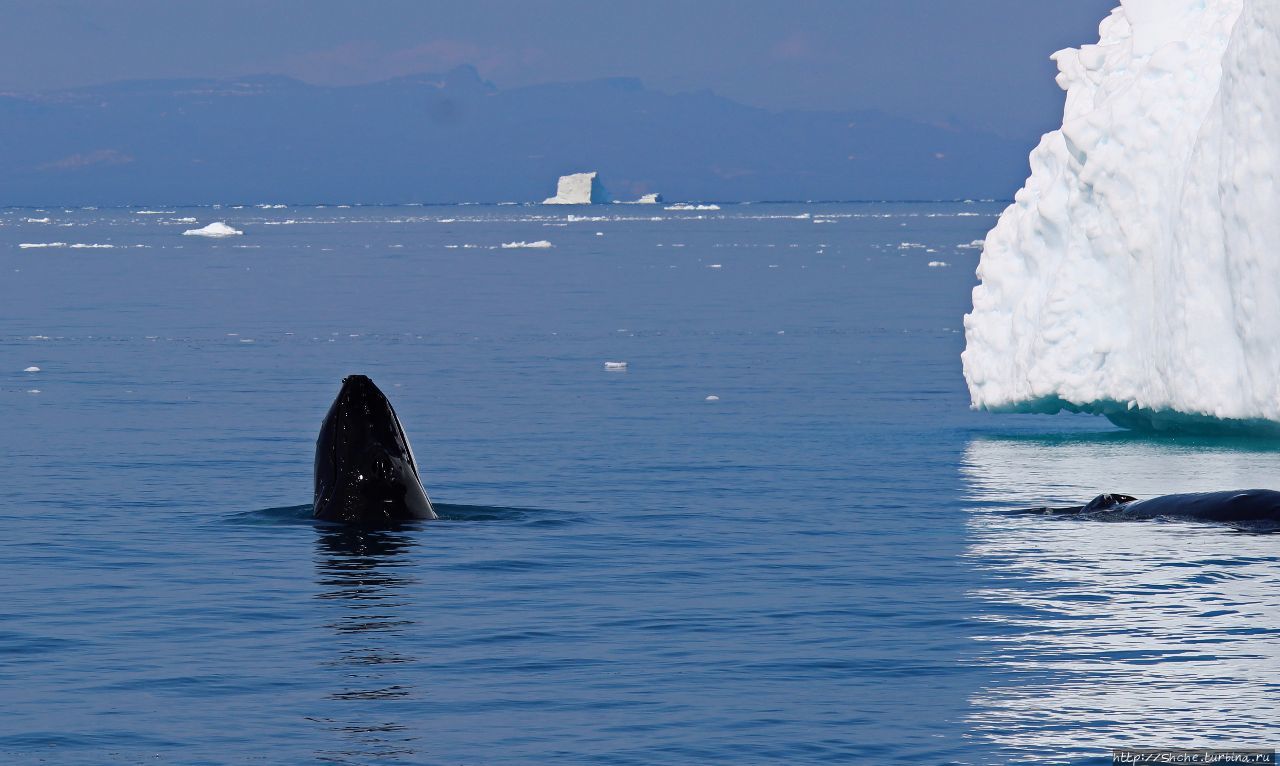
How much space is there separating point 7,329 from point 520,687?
135 feet

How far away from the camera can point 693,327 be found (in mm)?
52250

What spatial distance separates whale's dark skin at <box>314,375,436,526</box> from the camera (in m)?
17.9

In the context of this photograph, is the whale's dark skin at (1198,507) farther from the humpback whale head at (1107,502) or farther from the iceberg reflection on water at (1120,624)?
the iceberg reflection on water at (1120,624)

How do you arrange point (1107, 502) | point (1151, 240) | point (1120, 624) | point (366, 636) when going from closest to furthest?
point (366, 636) → point (1120, 624) → point (1107, 502) → point (1151, 240)

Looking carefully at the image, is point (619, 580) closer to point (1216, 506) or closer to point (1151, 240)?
point (1216, 506)

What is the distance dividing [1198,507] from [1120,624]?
16.5 feet

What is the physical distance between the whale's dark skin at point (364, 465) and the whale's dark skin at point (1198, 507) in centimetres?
655

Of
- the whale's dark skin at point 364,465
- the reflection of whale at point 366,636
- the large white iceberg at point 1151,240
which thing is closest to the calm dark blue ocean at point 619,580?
the reflection of whale at point 366,636

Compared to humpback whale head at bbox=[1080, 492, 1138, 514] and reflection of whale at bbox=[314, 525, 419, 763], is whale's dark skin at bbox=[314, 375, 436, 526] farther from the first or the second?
humpback whale head at bbox=[1080, 492, 1138, 514]

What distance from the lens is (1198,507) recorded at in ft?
62.7

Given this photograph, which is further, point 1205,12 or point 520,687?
point 1205,12

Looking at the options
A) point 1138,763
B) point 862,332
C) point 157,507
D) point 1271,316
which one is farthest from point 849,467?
point 862,332

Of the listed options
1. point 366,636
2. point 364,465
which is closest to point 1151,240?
point 364,465

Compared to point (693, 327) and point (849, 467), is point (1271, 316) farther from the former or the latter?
point (693, 327)
